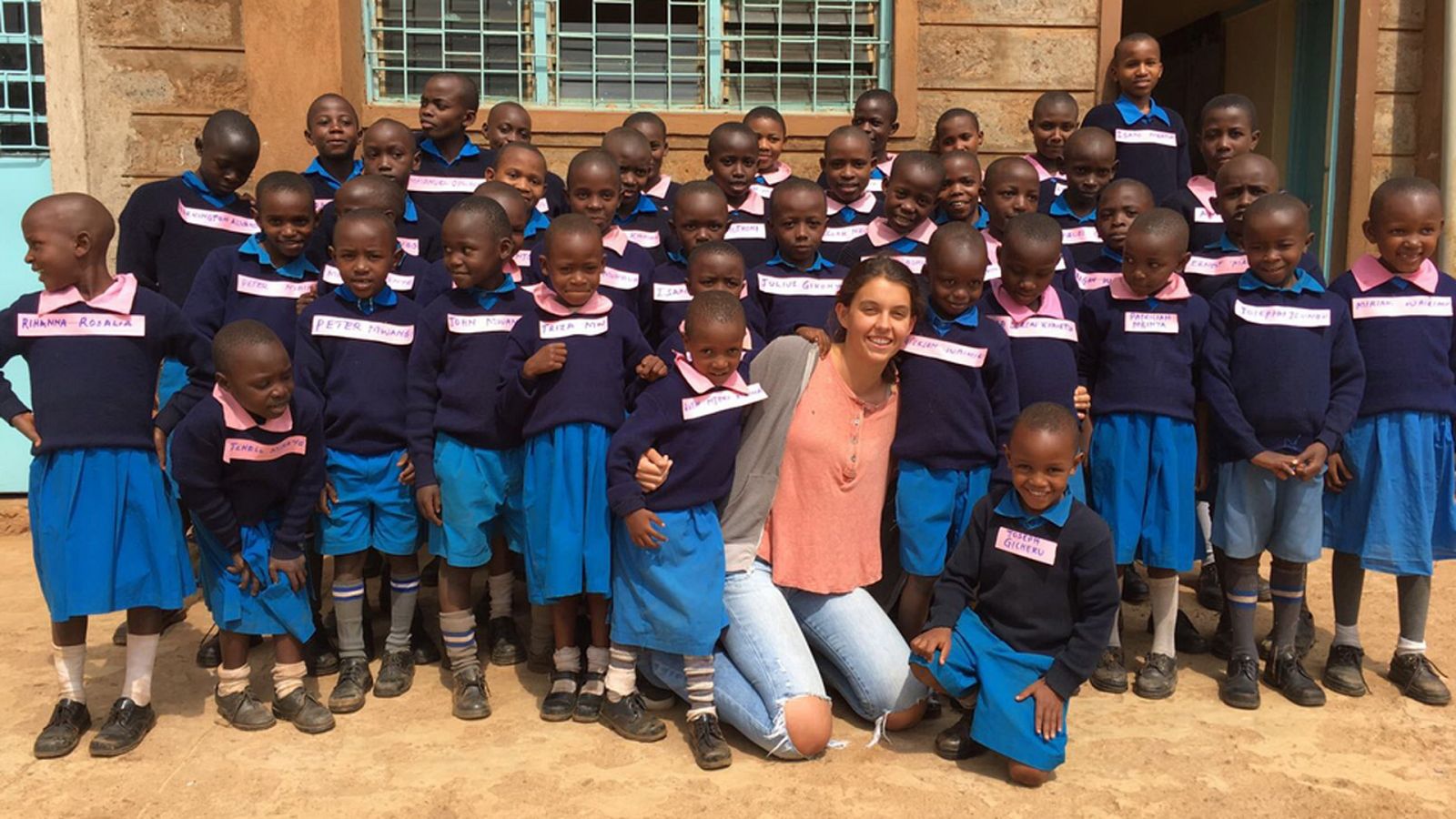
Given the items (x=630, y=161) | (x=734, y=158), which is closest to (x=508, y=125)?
(x=630, y=161)

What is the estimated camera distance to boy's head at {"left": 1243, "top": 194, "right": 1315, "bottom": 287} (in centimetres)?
388

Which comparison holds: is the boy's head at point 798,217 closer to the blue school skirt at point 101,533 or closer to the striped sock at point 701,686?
the striped sock at point 701,686

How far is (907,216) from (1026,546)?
1.62 metres

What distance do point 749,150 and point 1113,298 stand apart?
1750 mm

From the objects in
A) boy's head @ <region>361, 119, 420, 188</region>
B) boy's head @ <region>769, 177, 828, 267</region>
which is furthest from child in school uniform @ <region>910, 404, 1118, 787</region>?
boy's head @ <region>361, 119, 420, 188</region>

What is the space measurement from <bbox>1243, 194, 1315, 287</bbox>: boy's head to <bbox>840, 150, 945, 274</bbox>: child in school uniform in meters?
1.17

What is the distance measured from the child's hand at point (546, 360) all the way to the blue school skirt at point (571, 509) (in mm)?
206

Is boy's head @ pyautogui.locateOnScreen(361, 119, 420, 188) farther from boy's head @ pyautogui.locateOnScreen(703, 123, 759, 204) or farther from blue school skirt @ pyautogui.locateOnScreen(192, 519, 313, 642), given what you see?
blue school skirt @ pyautogui.locateOnScreen(192, 519, 313, 642)

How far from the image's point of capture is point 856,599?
379cm

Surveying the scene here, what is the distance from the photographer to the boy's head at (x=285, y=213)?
13.4 ft

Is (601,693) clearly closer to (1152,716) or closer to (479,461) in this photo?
(479,461)

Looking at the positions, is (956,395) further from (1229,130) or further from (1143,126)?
(1143,126)

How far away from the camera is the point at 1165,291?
400 centimetres

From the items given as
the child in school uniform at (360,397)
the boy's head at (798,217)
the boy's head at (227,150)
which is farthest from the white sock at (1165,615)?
the boy's head at (227,150)
